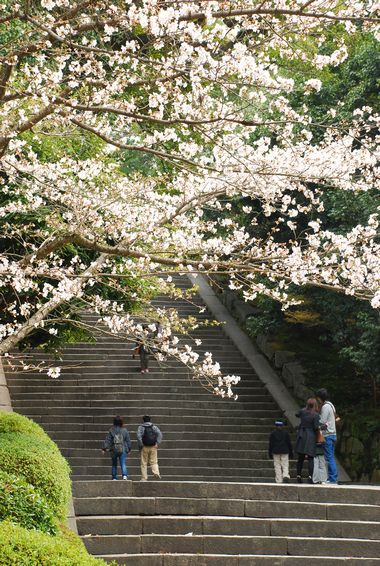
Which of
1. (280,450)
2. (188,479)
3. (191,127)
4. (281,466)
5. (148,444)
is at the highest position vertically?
(191,127)

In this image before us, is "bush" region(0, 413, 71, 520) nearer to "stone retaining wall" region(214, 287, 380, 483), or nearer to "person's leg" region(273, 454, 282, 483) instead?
"person's leg" region(273, 454, 282, 483)

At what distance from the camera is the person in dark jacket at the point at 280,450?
1587 centimetres

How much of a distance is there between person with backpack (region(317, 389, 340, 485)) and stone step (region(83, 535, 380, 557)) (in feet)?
7.46

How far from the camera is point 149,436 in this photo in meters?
15.9

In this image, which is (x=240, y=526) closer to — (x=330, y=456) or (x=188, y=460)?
(x=330, y=456)

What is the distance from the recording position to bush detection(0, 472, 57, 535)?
29.6ft

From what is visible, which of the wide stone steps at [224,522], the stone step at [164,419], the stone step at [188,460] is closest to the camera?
the wide stone steps at [224,522]

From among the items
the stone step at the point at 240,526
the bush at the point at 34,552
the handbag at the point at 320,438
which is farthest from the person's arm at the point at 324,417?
the bush at the point at 34,552

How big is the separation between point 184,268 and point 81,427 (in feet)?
33.4

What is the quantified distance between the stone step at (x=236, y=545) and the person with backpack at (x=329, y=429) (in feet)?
7.46

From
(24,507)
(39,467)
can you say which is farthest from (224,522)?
(24,507)

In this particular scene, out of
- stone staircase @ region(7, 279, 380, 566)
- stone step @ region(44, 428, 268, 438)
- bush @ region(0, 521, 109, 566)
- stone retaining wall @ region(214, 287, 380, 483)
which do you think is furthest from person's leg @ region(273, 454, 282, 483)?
bush @ region(0, 521, 109, 566)

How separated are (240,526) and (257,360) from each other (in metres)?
10.6

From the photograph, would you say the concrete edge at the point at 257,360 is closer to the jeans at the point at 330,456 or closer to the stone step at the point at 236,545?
the jeans at the point at 330,456
